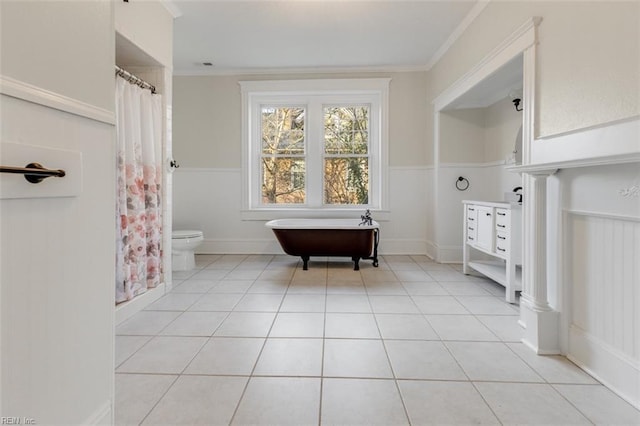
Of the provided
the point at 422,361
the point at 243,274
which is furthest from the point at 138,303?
the point at 422,361

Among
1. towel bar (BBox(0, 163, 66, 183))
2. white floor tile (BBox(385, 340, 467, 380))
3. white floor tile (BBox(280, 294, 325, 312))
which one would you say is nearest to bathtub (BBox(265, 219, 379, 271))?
white floor tile (BBox(280, 294, 325, 312))

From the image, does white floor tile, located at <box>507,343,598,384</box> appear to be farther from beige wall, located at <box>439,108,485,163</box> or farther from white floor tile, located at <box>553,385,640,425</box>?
beige wall, located at <box>439,108,485,163</box>

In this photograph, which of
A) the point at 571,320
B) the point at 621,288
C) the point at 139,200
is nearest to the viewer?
the point at 621,288

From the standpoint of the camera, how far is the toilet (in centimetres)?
349

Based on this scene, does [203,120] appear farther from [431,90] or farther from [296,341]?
[296,341]

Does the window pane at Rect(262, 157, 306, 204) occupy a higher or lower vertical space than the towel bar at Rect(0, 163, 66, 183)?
higher

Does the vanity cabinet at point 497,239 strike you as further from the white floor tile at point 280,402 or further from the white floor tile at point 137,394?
the white floor tile at point 137,394

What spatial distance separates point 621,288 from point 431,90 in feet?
10.9

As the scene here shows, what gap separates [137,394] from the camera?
1.41m

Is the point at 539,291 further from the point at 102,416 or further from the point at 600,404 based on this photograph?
the point at 102,416

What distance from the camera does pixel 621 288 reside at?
1.40 meters

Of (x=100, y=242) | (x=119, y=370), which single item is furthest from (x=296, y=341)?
(x=100, y=242)

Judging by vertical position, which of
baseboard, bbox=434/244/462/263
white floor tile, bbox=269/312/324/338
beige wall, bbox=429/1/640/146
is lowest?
white floor tile, bbox=269/312/324/338

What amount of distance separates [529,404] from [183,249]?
330 cm
